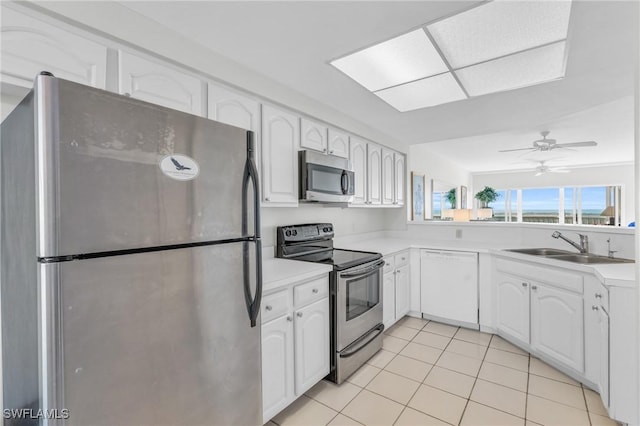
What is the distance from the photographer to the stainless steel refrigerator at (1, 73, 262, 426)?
861mm

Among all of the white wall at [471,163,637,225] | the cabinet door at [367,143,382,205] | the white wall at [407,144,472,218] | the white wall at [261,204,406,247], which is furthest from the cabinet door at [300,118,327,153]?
the white wall at [471,163,637,225]

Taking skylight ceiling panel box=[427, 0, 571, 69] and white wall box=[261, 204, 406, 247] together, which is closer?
skylight ceiling panel box=[427, 0, 571, 69]

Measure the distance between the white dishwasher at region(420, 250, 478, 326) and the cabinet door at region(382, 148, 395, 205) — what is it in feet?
2.60

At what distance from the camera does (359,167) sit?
3.29 m

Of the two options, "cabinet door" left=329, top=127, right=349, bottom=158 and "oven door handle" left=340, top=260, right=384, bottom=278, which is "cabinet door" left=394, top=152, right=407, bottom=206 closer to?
"cabinet door" left=329, top=127, right=349, bottom=158

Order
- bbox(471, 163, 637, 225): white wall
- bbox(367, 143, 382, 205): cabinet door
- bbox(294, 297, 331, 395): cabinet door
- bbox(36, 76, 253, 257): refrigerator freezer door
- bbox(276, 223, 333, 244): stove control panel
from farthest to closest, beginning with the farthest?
1. bbox(471, 163, 637, 225): white wall
2. bbox(367, 143, 382, 205): cabinet door
3. bbox(276, 223, 333, 244): stove control panel
4. bbox(294, 297, 331, 395): cabinet door
5. bbox(36, 76, 253, 257): refrigerator freezer door

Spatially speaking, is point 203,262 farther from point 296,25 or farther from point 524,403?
point 524,403

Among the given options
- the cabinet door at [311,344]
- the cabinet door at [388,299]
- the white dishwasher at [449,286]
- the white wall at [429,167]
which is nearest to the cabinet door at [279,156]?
Result: the cabinet door at [311,344]

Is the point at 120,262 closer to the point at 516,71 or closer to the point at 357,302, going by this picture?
the point at 357,302

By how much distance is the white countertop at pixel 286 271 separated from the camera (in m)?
1.77

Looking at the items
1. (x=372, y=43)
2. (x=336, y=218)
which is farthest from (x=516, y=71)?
(x=336, y=218)

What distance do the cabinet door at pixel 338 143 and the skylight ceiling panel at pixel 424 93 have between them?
0.53 m

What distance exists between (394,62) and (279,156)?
1053 mm

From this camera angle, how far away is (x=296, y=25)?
1.62 meters
